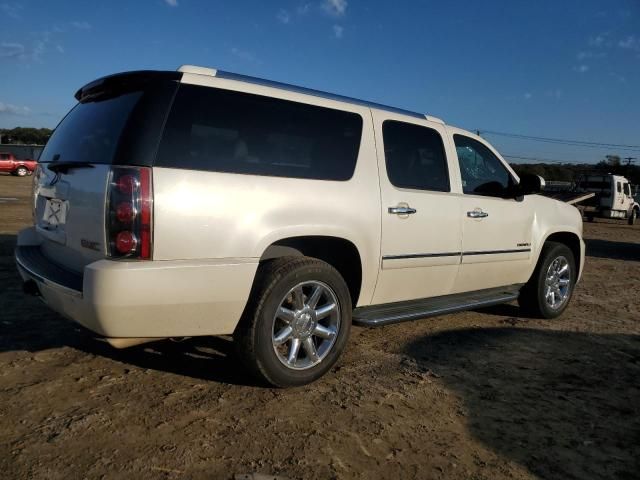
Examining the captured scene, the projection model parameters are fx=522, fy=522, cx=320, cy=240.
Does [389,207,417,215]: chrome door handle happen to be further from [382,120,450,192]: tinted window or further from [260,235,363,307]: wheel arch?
[260,235,363,307]: wheel arch

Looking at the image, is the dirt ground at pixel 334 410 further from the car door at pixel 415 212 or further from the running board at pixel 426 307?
the car door at pixel 415 212

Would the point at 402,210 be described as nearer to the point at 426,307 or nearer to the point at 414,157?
the point at 414,157

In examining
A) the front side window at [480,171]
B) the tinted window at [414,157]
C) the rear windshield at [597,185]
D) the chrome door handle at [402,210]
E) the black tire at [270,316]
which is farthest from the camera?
the rear windshield at [597,185]

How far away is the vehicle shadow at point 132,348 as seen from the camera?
11.6ft

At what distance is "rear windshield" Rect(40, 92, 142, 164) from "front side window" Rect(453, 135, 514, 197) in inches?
110

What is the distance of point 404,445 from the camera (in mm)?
2678

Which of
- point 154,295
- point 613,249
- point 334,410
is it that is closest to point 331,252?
point 334,410

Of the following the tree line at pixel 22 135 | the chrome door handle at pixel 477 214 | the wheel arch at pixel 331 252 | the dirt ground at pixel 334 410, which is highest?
the tree line at pixel 22 135

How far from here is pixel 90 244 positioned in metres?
2.78

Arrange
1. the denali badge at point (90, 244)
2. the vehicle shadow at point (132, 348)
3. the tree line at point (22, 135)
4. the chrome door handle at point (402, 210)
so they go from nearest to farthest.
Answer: the denali badge at point (90, 244)
the vehicle shadow at point (132, 348)
the chrome door handle at point (402, 210)
the tree line at point (22, 135)

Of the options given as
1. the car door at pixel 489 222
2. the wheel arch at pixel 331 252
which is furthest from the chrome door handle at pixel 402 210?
the car door at pixel 489 222

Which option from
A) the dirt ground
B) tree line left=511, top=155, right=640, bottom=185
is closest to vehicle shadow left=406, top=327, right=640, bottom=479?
the dirt ground

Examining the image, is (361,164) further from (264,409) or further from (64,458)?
(64,458)

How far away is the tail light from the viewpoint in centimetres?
262
